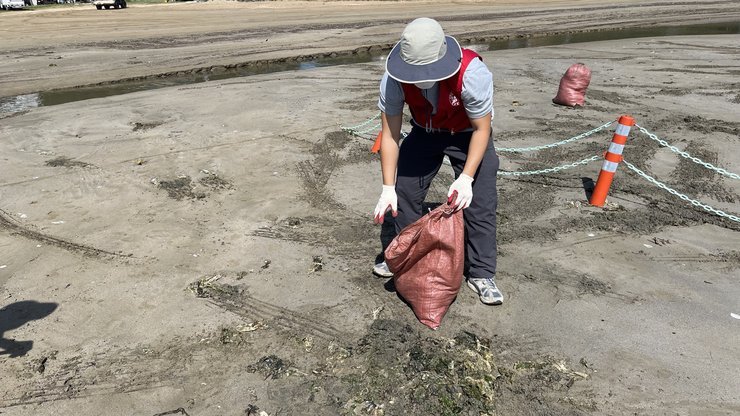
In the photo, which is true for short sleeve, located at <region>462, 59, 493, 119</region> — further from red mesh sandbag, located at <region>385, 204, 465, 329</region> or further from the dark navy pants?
red mesh sandbag, located at <region>385, 204, 465, 329</region>

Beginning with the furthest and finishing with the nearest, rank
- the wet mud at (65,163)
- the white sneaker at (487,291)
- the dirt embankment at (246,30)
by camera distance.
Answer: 1. the dirt embankment at (246,30)
2. the wet mud at (65,163)
3. the white sneaker at (487,291)

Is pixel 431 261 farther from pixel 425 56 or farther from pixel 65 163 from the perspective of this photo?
pixel 65 163

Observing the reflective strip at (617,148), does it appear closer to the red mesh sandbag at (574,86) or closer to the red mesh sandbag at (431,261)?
the red mesh sandbag at (431,261)

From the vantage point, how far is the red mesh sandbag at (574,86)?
793 cm

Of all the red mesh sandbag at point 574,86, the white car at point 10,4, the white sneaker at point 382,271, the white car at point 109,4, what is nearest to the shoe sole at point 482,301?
the white sneaker at point 382,271

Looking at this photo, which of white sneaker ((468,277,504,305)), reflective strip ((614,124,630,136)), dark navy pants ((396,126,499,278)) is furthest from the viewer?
reflective strip ((614,124,630,136))

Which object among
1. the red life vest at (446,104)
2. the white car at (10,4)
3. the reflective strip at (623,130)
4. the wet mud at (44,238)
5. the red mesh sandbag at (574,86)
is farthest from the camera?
the white car at (10,4)

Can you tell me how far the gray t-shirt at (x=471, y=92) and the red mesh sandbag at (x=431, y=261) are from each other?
2.03 feet

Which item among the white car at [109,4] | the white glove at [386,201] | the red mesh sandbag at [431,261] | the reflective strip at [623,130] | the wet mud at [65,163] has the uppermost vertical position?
the white car at [109,4]

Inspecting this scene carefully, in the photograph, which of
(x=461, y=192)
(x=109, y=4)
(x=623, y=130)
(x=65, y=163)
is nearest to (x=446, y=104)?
(x=461, y=192)

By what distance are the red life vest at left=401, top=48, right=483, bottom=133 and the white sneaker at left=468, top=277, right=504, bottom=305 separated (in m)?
1.14

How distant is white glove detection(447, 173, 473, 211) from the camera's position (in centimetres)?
284

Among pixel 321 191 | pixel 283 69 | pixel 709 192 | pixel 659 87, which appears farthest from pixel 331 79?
pixel 709 192

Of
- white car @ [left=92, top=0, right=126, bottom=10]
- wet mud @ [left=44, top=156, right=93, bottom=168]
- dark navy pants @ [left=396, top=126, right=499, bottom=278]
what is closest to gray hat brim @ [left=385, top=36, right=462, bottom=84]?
dark navy pants @ [left=396, top=126, right=499, bottom=278]
